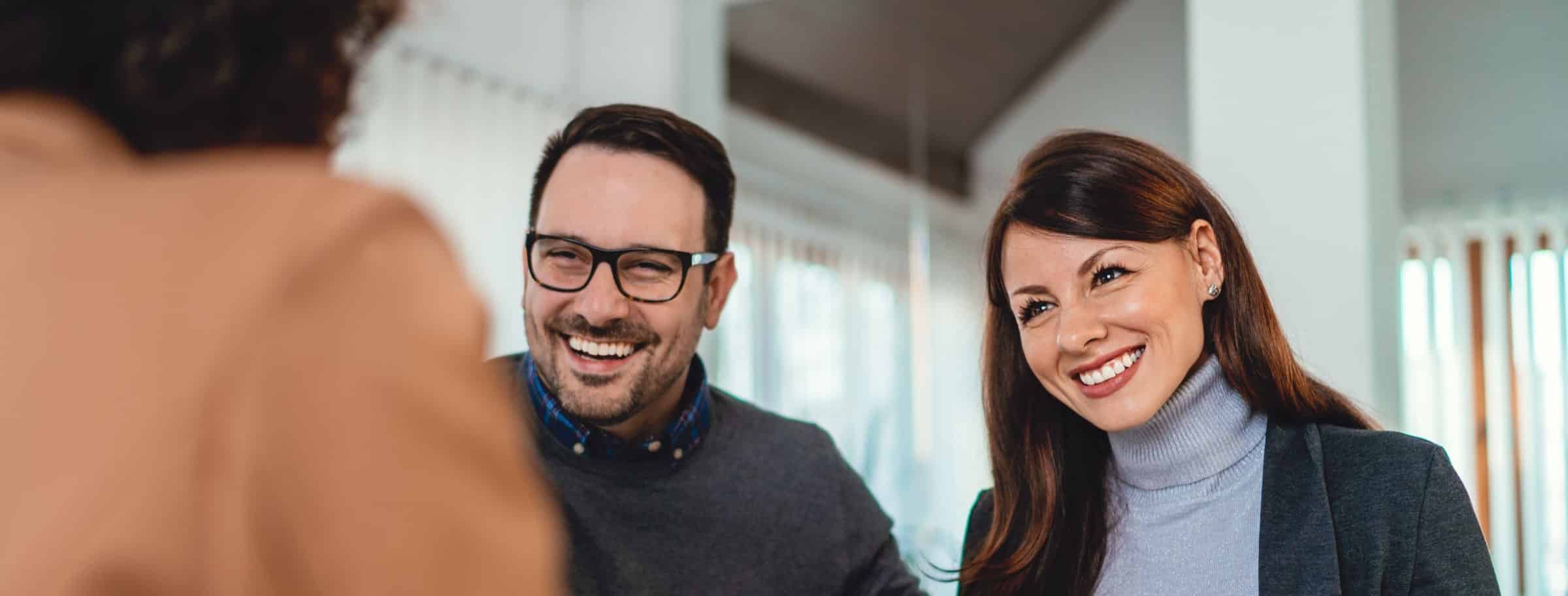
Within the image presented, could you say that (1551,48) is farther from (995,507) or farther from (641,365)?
(641,365)

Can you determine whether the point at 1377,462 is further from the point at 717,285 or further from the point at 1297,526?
the point at 717,285

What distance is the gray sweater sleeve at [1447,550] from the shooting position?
139 centimetres

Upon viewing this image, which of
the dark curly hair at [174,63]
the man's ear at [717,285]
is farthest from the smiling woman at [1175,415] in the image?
the dark curly hair at [174,63]

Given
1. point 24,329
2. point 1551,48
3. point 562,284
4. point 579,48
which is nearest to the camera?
point 24,329

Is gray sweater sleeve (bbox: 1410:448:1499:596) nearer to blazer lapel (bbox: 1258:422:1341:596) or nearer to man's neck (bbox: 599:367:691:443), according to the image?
blazer lapel (bbox: 1258:422:1341:596)

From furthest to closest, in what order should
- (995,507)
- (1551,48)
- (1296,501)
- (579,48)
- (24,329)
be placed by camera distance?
(1551,48) → (579,48) → (995,507) → (1296,501) → (24,329)

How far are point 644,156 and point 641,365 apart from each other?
0.92 feet

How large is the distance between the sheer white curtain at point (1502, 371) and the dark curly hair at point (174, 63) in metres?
5.16

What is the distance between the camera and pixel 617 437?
1.67 m

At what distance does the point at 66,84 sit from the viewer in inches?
20.1

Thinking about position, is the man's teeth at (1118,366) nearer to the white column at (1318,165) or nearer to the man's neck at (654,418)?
the man's neck at (654,418)

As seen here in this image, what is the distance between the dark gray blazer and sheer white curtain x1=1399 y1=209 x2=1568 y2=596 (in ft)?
12.7

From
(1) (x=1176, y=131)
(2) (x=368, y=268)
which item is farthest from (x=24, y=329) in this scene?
(1) (x=1176, y=131)

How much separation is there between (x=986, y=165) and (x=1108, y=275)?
9.76 ft
